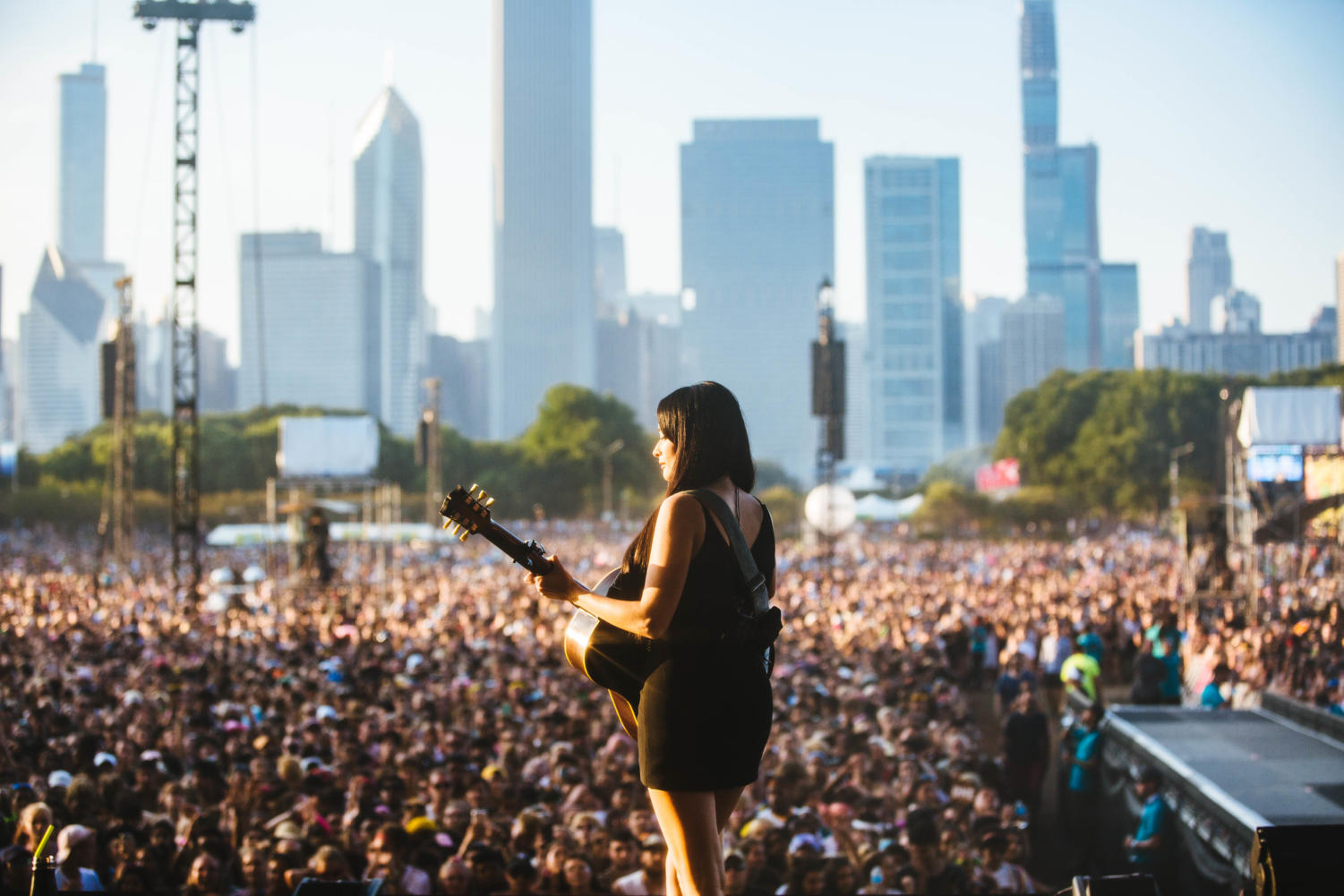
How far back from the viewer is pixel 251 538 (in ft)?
159

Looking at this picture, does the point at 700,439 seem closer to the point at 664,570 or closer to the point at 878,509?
the point at 664,570

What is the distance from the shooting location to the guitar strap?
9.05 feet

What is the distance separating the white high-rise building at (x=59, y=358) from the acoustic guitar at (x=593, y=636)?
16801cm

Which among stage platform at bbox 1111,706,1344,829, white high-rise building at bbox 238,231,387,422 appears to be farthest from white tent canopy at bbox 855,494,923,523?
white high-rise building at bbox 238,231,387,422

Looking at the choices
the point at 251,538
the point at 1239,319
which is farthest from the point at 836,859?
the point at 1239,319

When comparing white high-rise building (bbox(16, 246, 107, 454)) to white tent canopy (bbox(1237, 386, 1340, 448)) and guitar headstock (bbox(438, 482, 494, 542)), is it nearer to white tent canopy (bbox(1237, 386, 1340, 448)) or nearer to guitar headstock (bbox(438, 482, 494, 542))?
white tent canopy (bbox(1237, 386, 1340, 448))

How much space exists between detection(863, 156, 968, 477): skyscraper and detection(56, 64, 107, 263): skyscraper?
119458mm

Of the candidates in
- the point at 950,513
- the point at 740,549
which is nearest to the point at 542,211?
the point at 950,513

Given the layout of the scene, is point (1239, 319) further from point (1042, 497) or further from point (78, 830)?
point (78, 830)

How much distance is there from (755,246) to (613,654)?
567ft

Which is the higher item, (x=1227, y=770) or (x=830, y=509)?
(x=1227, y=770)

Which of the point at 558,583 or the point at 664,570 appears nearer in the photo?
the point at 664,570

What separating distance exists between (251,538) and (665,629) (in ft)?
160

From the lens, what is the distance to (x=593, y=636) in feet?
9.37
